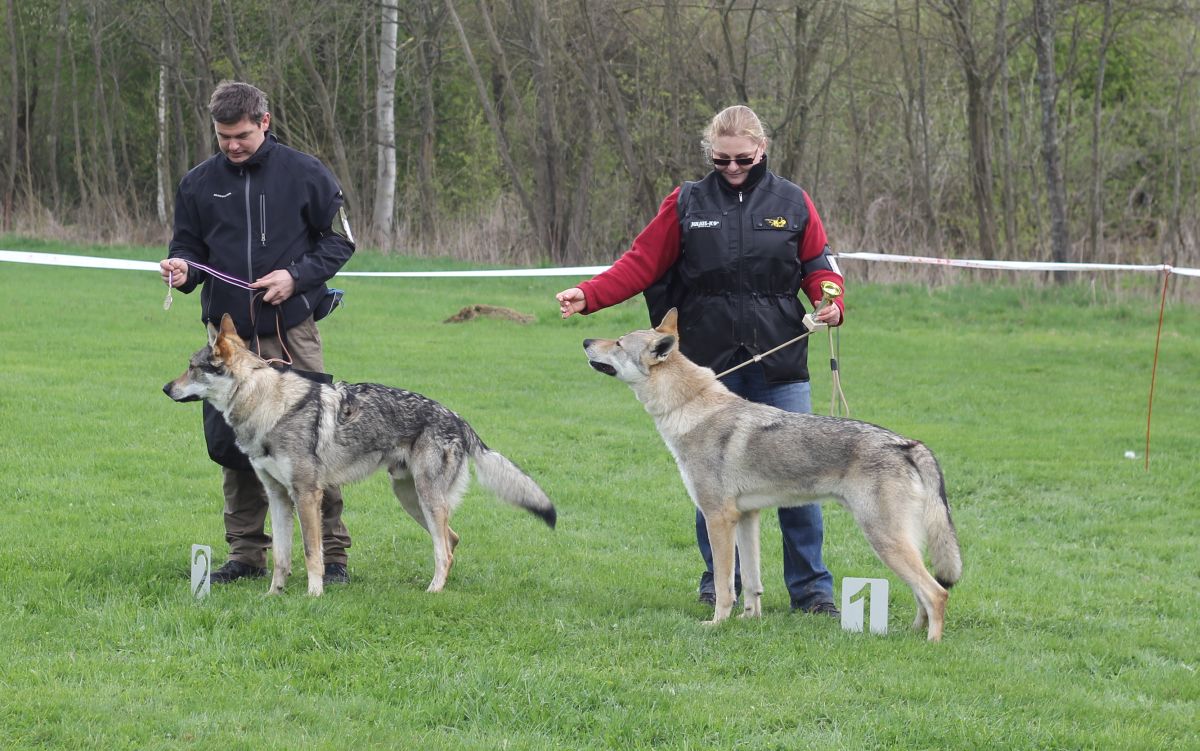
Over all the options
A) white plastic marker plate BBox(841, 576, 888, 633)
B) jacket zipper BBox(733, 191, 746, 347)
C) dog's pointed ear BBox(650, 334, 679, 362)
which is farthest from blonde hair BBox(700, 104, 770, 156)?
white plastic marker plate BBox(841, 576, 888, 633)

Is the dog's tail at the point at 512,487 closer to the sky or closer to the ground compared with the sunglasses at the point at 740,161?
closer to the ground

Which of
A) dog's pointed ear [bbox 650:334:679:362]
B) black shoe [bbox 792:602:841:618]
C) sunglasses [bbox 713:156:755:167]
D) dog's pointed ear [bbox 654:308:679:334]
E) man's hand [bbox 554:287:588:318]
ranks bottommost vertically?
black shoe [bbox 792:602:841:618]

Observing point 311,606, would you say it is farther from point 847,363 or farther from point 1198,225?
point 1198,225

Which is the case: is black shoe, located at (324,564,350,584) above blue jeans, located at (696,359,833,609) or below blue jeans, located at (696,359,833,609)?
below

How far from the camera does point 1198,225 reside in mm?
21156

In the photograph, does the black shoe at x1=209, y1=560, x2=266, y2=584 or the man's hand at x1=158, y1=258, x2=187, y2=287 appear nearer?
the man's hand at x1=158, y1=258, x2=187, y2=287

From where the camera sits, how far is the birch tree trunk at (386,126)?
29.5 m

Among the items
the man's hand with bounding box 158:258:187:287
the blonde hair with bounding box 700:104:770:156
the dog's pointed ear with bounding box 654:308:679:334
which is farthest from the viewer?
the man's hand with bounding box 158:258:187:287

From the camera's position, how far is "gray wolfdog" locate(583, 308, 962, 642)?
17.9ft

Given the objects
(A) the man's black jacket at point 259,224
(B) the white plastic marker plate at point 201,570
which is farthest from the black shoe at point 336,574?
(A) the man's black jacket at point 259,224

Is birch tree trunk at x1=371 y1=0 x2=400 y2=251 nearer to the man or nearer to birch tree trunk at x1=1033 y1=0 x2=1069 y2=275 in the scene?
birch tree trunk at x1=1033 y1=0 x2=1069 y2=275

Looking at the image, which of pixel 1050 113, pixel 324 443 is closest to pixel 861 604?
pixel 324 443

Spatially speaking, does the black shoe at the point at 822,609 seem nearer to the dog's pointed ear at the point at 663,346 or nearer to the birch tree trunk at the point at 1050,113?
the dog's pointed ear at the point at 663,346

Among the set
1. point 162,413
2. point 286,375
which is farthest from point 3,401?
point 286,375
